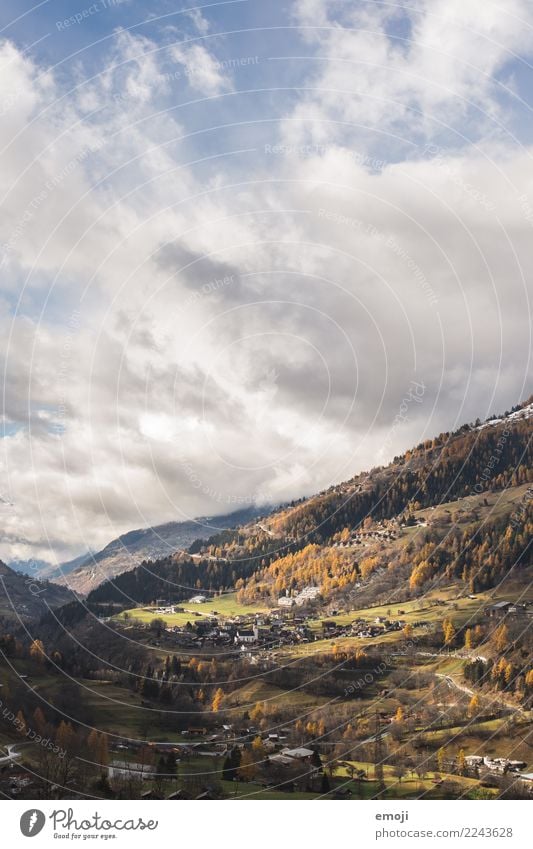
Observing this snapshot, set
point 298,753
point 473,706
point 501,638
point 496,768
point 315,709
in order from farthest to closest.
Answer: point 501,638 < point 315,709 < point 473,706 < point 298,753 < point 496,768

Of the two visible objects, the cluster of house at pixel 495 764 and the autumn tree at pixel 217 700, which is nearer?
the cluster of house at pixel 495 764

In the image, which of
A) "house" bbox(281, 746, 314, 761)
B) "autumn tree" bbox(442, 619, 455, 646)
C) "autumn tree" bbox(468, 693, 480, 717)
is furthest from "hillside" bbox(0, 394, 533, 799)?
"autumn tree" bbox(442, 619, 455, 646)

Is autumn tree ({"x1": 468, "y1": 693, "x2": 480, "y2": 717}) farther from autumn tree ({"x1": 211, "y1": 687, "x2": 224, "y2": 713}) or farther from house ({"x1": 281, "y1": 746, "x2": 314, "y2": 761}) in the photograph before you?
autumn tree ({"x1": 211, "y1": 687, "x2": 224, "y2": 713})

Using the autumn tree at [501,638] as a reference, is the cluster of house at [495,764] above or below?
below

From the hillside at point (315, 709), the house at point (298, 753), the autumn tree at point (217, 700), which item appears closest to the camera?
the hillside at point (315, 709)

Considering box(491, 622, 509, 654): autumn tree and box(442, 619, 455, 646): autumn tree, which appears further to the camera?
box(442, 619, 455, 646): autumn tree

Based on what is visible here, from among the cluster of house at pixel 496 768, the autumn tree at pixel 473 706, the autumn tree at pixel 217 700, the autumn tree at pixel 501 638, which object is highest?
the autumn tree at pixel 501 638

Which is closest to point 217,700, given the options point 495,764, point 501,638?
point 495,764

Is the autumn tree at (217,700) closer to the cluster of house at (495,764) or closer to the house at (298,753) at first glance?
the house at (298,753)

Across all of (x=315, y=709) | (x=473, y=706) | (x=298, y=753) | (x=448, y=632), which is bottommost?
(x=298, y=753)

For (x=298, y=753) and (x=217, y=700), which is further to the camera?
(x=217, y=700)

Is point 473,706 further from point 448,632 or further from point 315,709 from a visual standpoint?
point 448,632

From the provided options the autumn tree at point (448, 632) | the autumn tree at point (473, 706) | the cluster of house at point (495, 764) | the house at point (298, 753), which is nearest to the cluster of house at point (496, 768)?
the cluster of house at point (495, 764)
